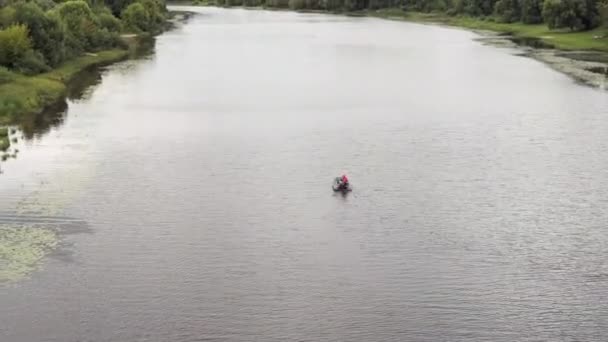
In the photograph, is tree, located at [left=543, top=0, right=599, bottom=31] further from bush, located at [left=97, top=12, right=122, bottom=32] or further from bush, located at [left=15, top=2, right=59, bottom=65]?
bush, located at [left=15, top=2, right=59, bottom=65]

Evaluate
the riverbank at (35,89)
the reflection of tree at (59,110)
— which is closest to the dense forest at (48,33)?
the riverbank at (35,89)

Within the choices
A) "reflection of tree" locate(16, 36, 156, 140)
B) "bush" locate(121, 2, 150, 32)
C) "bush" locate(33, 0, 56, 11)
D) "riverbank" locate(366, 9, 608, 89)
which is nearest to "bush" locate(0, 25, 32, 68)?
"reflection of tree" locate(16, 36, 156, 140)

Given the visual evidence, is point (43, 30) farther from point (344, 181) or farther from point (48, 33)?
point (344, 181)

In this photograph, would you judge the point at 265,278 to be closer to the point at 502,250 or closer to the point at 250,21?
the point at 502,250

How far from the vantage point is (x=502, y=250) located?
2866 cm

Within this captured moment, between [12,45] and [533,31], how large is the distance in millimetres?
82027

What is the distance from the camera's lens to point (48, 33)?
70.8 m

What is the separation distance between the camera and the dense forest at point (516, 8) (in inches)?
4257

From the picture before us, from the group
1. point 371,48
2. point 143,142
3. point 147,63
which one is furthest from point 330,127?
point 371,48

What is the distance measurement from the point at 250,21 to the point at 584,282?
14166 cm

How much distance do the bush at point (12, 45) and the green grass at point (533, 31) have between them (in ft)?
213

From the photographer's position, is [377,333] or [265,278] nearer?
[377,333]

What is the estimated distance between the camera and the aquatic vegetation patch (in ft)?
86.2

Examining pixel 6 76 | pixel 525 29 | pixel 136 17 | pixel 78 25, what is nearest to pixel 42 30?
pixel 6 76
